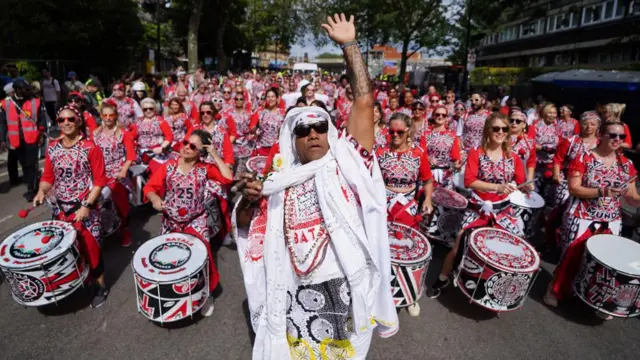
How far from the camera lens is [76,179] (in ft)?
13.5

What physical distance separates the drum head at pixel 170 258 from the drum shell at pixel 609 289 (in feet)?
11.6

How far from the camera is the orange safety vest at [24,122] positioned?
755cm

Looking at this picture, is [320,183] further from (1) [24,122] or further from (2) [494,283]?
(1) [24,122]

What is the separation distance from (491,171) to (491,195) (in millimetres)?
262

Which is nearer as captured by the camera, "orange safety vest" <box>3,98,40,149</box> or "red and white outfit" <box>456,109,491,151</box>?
"orange safety vest" <box>3,98,40,149</box>

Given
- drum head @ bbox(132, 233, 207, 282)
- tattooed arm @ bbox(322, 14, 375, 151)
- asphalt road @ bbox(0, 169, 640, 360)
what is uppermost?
tattooed arm @ bbox(322, 14, 375, 151)

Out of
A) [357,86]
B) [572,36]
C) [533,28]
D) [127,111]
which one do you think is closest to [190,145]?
[357,86]

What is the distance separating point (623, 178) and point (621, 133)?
0.47 metres

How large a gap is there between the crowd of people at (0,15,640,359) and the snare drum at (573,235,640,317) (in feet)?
0.79

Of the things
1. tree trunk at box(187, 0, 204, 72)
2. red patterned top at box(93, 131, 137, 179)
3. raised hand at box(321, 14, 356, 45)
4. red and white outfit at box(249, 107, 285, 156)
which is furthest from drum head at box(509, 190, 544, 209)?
tree trunk at box(187, 0, 204, 72)

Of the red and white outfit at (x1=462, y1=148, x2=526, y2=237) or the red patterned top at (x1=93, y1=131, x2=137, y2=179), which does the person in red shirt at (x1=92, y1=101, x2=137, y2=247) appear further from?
the red and white outfit at (x1=462, y1=148, x2=526, y2=237)

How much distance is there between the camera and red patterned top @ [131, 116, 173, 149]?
23.1 ft

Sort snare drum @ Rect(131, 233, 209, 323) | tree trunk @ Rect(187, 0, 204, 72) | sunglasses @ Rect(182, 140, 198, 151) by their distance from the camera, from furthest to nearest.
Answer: tree trunk @ Rect(187, 0, 204, 72) < sunglasses @ Rect(182, 140, 198, 151) < snare drum @ Rect(131, 233, 209, 323)

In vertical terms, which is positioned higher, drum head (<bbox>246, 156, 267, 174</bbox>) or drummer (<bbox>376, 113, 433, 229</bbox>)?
drummer (<bbox>376, 113, 433, 229</bbox>)
